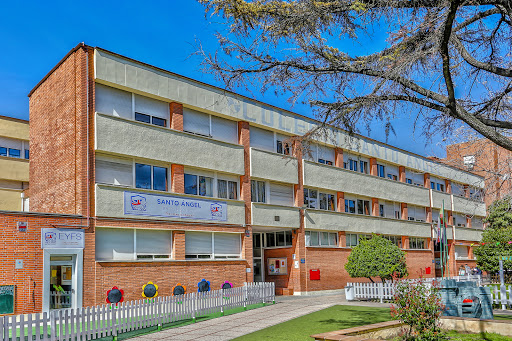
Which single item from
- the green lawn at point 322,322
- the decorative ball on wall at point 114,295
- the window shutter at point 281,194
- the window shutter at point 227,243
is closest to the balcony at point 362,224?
the window shutter at point 281,194

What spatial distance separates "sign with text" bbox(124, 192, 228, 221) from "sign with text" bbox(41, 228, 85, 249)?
2326 mm

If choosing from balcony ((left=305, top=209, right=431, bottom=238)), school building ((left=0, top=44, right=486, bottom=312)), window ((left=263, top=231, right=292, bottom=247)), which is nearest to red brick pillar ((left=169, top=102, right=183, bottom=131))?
school building ((left=0, top=44, right=486, bottom=312))

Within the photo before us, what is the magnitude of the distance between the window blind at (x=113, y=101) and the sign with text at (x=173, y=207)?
355cm

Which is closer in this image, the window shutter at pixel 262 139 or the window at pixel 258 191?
the window at pixel 258 191

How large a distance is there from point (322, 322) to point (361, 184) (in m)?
20.9

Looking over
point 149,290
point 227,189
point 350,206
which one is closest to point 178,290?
point 149,290

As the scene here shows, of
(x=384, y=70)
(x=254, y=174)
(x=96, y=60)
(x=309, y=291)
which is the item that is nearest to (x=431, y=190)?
(x=309, y=291)

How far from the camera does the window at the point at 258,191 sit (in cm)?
2755

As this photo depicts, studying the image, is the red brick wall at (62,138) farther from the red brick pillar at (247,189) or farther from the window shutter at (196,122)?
the red brick pillar at (247,189)

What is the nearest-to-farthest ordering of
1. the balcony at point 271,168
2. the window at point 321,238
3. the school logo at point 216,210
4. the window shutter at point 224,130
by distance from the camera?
the school logo at point 216,210 < the window shutter at point 224,130 < the balcony at point 271,168 < the window at point 321,238

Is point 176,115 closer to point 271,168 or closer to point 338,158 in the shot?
point 271,168

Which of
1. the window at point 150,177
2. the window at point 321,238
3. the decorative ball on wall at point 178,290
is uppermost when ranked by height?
the window at point 150,177

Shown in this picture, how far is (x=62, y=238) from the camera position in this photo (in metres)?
18.7

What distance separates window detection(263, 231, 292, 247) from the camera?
30047mm
